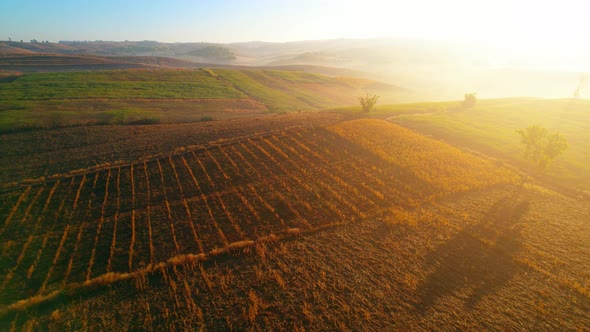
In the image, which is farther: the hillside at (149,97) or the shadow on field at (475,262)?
the hillside at (149,97)

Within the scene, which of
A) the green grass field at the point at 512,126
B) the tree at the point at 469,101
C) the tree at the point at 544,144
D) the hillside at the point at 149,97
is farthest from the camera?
the tree at the point at 469,101

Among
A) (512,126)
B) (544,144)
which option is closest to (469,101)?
(512,126)

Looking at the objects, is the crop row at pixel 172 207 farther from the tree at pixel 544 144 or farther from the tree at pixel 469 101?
the tree at pixel 469 101

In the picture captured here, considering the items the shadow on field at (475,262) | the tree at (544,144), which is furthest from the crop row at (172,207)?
the tree at (544,144)

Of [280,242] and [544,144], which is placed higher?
[544,144]

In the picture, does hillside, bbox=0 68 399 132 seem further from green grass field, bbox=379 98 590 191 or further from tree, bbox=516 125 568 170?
tree, bbox=516 125 568 170

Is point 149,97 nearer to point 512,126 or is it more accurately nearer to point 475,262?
point 475,262

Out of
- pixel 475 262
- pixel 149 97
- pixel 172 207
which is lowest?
pixel 475 262
